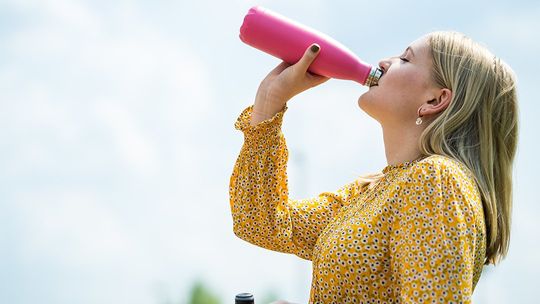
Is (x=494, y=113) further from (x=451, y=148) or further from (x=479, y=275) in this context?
(x=479, y=275)

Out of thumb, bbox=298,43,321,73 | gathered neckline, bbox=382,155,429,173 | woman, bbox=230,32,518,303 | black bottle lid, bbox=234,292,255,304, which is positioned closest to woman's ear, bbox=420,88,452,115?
woman, bbox=230,32,518,303

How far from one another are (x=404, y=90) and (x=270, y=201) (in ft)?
2.12

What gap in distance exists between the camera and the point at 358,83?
8.27 ft

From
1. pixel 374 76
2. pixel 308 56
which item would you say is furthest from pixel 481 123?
pixel 308 56

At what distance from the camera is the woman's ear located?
228 cm

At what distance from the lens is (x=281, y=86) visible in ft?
8.46

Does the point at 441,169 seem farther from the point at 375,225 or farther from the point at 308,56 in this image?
the point at 308,56

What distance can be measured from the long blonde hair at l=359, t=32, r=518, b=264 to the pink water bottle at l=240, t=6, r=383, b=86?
0.30m

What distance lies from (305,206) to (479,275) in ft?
2.47

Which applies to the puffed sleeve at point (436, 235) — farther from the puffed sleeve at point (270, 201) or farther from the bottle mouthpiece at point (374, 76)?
the puffed sleeve at point (270, 201)

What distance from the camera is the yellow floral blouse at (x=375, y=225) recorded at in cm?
195

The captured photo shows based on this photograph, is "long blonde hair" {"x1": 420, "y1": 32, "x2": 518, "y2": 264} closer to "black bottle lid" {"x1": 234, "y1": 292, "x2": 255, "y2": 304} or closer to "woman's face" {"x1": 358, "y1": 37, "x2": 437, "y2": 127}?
"woman's face" {"x1": 358, "y1": 37, "x2": 437, "y2": 127}

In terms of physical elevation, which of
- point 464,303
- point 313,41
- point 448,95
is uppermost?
point 313,41

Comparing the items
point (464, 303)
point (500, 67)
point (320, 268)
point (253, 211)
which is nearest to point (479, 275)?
point (464, 303)
